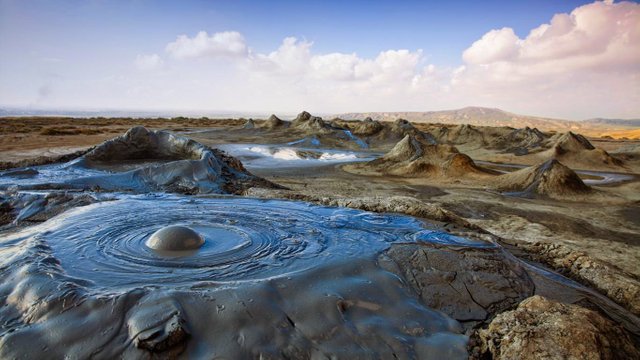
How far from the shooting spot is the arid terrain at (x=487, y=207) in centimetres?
273

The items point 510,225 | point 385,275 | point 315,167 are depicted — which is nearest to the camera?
point 385,275

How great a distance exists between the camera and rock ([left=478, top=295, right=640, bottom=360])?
2.32 meters

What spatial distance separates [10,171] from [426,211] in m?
6.69

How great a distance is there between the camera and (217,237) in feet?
13.1

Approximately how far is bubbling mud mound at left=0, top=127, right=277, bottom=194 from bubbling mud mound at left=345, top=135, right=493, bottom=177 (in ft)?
21.7

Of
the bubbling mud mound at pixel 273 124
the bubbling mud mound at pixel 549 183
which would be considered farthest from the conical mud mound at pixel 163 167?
the bubbling mud mound at pixel 273 124

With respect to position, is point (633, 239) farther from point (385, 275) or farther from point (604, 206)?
point (385, 275)

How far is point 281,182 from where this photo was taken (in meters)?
10.7

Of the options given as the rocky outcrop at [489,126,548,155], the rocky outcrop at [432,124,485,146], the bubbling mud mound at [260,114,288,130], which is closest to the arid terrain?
the rocky outcrop at [489,126,548,155]

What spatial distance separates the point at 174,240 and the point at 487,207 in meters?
7.00

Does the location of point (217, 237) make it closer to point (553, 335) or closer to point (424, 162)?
point (553, 335)

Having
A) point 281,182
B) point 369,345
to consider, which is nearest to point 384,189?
point 281,182

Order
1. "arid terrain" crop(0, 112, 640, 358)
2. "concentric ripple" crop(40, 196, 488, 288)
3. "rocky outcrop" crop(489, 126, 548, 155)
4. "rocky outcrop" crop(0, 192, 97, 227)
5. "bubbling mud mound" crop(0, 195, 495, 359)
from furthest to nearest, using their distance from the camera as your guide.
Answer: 1. "rocky outcrop" crop(489, 126, 548, 155)
2. "rocky outcrop" crop(0, 192, 97, 227)
3. "concentric ripple" crop(40, 196, 488, 288)
4. "arid terrain" crop(0, 112, 640, 358)
5. "bubbling mud mound" crop(0, 195, 495, 359)

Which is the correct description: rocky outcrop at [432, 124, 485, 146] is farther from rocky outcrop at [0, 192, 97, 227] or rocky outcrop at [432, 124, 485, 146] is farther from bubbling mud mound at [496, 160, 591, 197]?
rocky outcrop at [0, 192, 97, 227]
